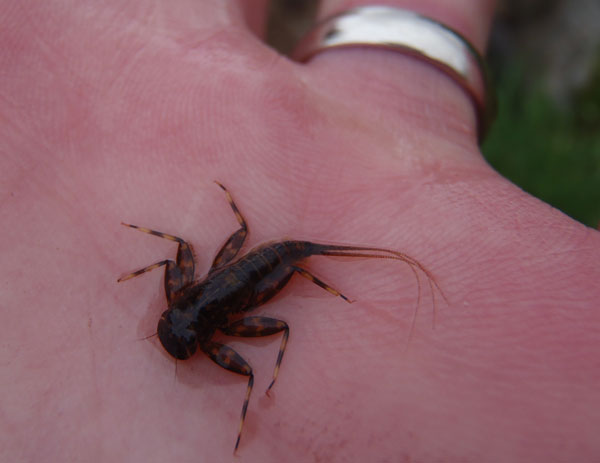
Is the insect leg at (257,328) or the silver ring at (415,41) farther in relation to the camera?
the silver ring at (415,41)

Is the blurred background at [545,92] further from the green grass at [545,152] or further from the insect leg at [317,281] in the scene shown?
the insect leg at [317,281]

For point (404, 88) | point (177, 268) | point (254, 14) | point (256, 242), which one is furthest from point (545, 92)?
point (177, 268)

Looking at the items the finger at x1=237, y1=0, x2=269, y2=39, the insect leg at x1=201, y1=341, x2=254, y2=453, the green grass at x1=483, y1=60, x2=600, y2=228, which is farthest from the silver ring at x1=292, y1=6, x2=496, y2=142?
the insect leg at x1=201, y1=341, x2=254, y2=453

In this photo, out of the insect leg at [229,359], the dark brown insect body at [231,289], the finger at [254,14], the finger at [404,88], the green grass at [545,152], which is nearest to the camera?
the insect leg at [229,359]

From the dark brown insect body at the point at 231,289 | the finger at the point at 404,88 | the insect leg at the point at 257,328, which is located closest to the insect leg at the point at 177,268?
the dark brown insect body at the point at 231,289

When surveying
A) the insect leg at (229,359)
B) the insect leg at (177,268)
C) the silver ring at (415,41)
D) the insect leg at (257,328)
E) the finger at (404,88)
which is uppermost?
the silver ring at (415,41)

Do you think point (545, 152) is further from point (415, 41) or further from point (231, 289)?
point (231, 289)

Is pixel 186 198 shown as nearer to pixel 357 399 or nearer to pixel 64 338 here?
pixel 64 338
